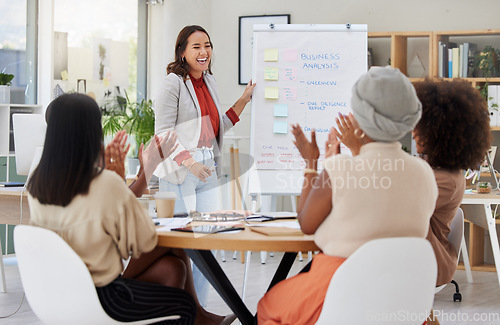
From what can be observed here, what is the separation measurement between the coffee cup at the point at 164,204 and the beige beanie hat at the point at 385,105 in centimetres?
99

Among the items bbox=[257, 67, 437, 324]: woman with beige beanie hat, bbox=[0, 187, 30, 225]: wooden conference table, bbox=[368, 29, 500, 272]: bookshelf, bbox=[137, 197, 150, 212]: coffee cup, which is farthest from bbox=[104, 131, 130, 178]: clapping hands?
bbox=[368, 29, 500, 272]: bookshelf

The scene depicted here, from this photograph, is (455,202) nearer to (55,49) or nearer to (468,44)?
(468,44)

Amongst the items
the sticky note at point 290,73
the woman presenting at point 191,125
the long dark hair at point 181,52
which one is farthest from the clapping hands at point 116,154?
the sticky note at point 290,73

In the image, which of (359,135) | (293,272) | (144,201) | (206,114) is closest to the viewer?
(359,135)

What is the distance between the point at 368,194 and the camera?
2.05 metres

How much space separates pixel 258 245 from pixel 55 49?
4.53 meters

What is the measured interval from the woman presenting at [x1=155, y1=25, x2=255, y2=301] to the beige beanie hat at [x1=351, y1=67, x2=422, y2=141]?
1.34 meters

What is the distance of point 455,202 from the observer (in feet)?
8.55

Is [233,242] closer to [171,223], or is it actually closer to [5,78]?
[171,223]

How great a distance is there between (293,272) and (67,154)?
3453 millimetres

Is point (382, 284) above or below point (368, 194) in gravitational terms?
below

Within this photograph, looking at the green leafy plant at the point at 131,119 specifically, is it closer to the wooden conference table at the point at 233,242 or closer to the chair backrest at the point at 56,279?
the wooden conference table at the point at 233,242

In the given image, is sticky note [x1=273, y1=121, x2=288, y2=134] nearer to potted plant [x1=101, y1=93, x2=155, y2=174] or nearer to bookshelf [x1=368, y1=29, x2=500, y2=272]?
bookshelf [x1=368, y1=29, x2=500, y2=272]

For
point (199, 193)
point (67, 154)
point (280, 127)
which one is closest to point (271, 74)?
point (280, 127)
